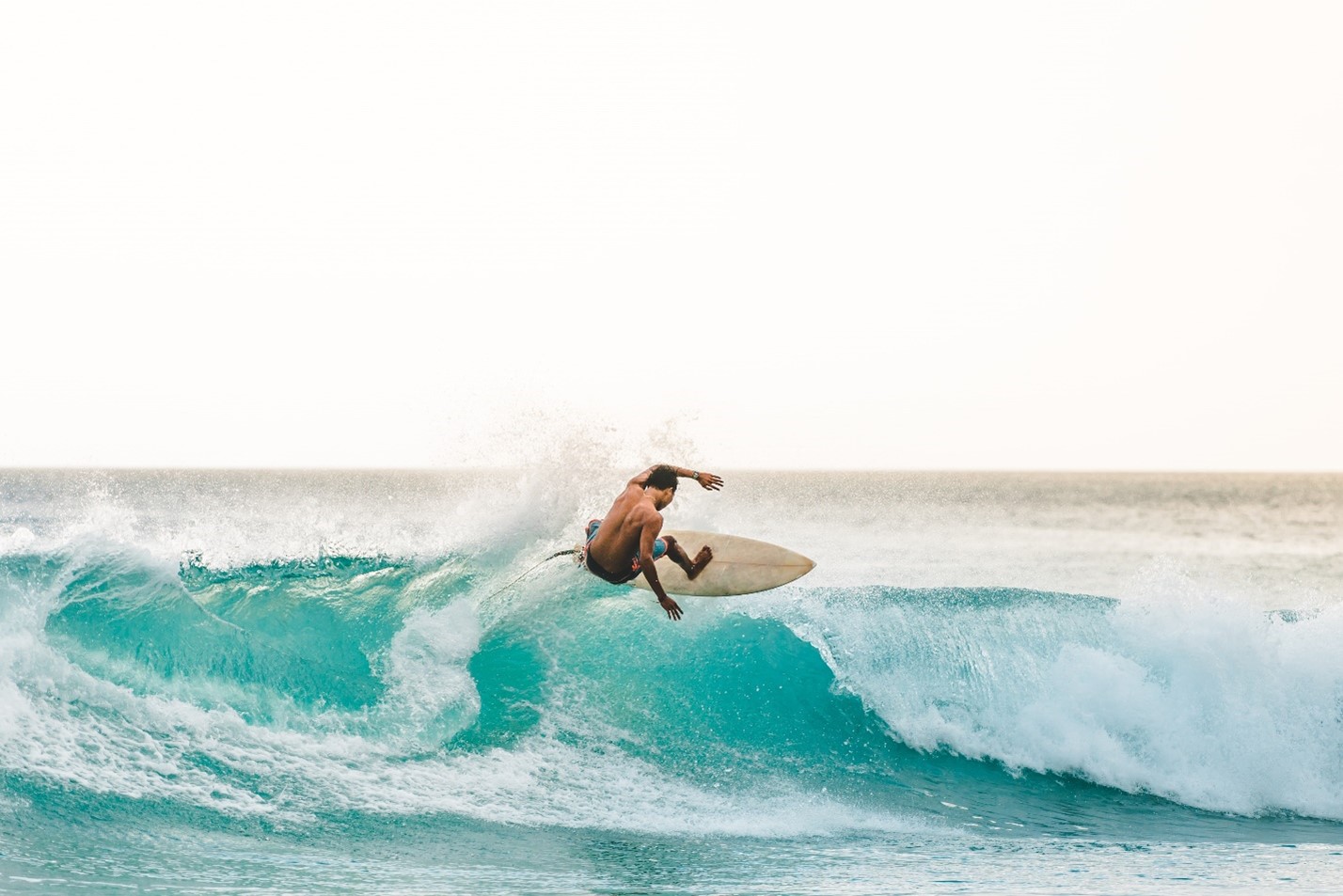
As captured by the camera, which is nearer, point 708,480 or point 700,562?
point 708,480

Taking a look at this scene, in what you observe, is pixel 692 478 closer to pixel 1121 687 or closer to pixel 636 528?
pixel 636 528

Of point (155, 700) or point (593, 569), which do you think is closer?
point (593, 569)

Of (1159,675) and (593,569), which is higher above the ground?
(593,569)

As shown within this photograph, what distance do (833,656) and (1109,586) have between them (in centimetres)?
1363

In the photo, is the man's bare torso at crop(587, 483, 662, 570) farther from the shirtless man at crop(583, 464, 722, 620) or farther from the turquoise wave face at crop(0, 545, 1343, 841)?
the turquoise wave face at crop(0, 545, 1343, 841)

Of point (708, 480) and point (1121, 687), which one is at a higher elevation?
point (708, 480)

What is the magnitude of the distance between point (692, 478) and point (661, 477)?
33 centimetres

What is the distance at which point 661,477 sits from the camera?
21.8 ft

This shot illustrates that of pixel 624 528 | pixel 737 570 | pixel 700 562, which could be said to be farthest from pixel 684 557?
pixel 737 570

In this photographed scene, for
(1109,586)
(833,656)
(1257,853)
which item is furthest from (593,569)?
(1109,586)

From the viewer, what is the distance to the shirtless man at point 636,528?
6266 mm

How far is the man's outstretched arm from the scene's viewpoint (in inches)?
250

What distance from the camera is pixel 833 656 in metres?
9.09

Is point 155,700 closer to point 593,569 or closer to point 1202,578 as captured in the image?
point 593,569
